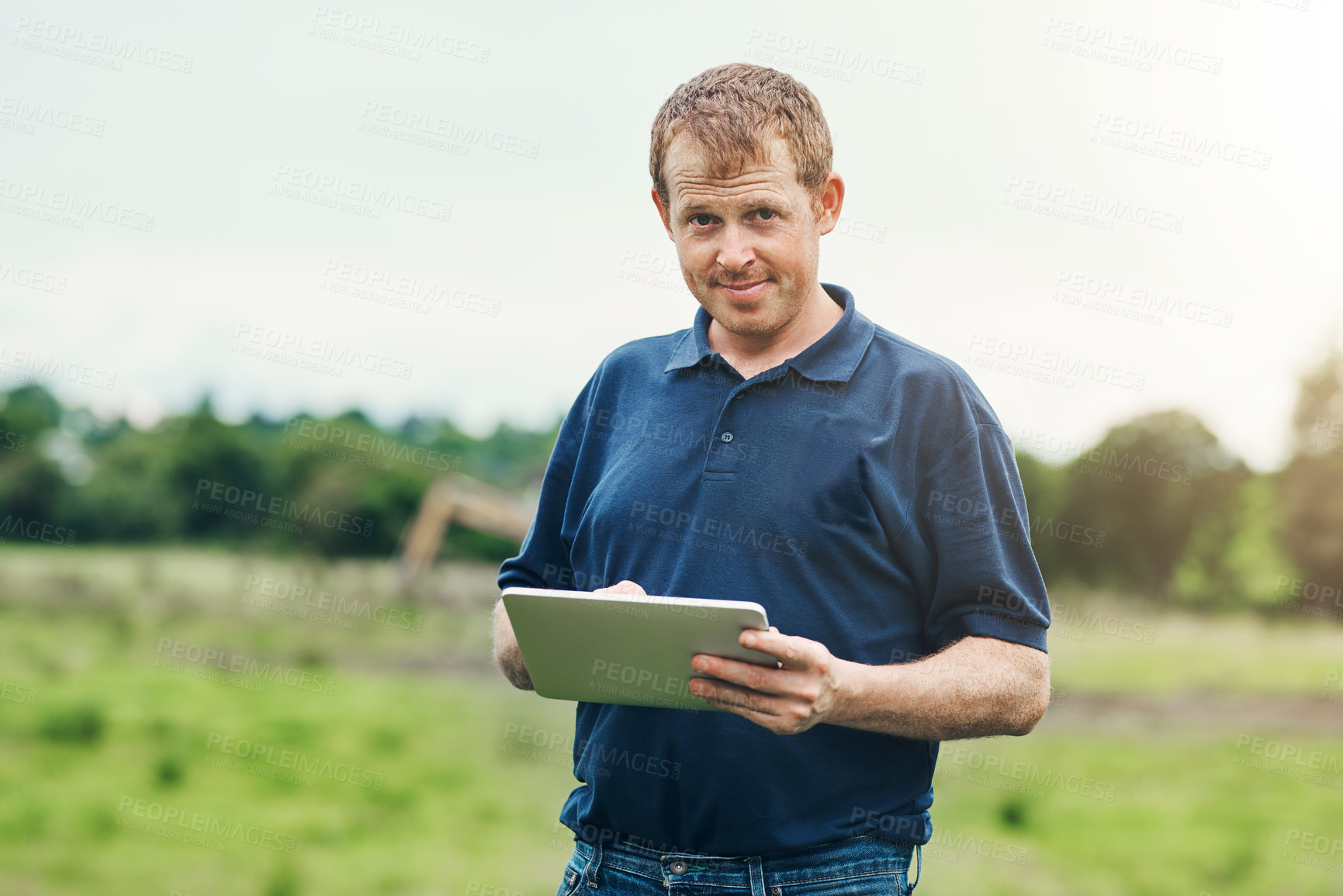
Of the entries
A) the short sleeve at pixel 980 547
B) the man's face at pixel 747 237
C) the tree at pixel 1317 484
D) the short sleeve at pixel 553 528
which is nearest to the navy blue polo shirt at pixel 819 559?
the short sleeve at pixel 980 547

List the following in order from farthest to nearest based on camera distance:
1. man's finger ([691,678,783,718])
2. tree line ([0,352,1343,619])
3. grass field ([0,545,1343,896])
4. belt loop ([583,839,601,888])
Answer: tree line ([0,352,1343,619]) → grass field ([0,545,1343,896]) → belt loop ([583,839,601,888]) → man's finger ([691,678,783,718])

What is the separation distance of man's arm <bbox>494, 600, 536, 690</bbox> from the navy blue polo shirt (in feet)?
0.84

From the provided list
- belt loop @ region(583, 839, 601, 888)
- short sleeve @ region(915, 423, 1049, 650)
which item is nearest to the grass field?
belt loop @ region(583, 839, 601, 888)

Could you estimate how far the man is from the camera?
1.65 metres

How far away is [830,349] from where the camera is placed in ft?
6.15

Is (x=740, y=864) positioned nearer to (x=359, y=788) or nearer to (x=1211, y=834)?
(x=359, y=788)

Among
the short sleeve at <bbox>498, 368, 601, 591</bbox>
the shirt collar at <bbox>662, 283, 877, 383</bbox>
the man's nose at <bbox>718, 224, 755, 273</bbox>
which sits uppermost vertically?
the man's nose at <bbox>718, 224, 755, 273</bbox>

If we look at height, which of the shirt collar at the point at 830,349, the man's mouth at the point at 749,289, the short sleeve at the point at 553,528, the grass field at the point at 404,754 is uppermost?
the man's mouth at the point at 749,289

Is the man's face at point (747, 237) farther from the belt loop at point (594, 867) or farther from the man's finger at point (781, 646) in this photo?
the belt loop at point (594, 867)

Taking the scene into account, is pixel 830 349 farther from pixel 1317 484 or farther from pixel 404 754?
pixel 1317 484

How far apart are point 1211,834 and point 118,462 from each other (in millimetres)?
10648

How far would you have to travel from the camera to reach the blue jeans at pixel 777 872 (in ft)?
5.38

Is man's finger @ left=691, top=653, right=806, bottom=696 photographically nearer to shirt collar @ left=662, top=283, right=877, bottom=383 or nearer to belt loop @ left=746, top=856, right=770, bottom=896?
belt loop @ left=746, top=856, right=770, bottom=896

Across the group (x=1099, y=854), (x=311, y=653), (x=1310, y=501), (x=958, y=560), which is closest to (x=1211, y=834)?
(x=1099, y=854)
